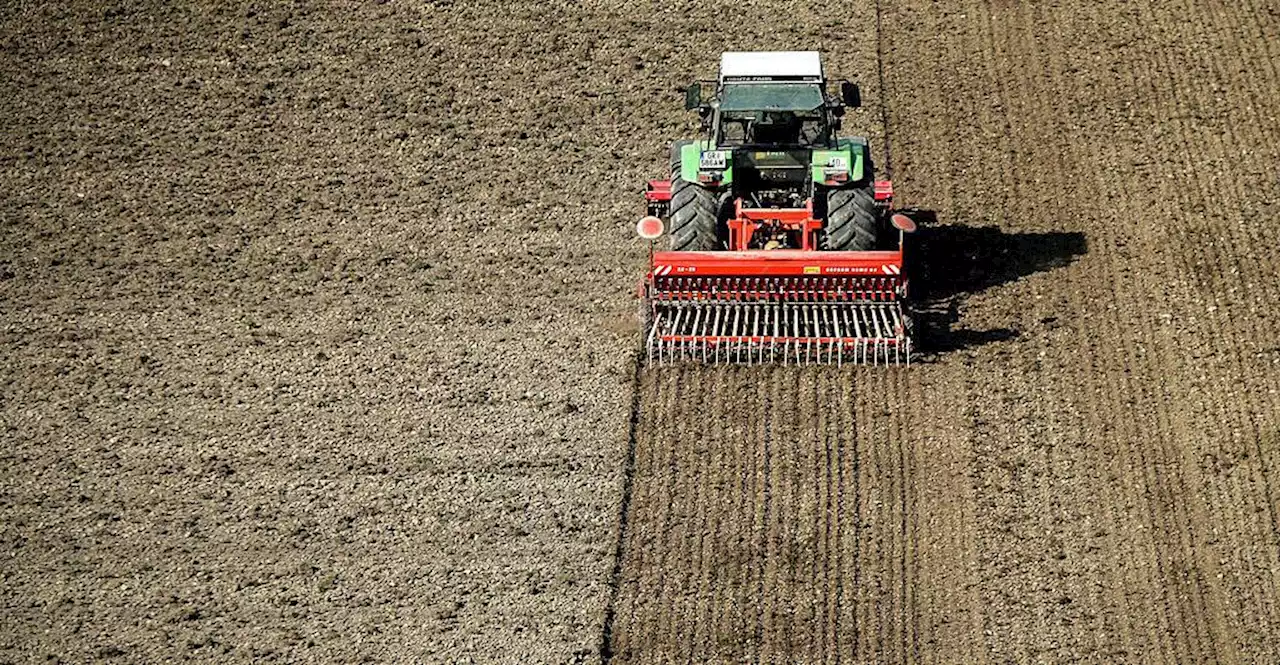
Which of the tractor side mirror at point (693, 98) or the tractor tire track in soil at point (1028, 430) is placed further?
the tractor side mirror at point (693, 98)

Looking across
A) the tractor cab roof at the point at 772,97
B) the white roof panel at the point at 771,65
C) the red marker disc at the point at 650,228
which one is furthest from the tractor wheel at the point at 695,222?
the white roof panel at the point at 771,65

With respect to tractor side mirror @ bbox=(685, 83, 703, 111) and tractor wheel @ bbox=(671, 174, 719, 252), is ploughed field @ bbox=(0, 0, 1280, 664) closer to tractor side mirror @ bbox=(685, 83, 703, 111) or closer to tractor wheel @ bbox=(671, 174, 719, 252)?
tractor wheel @ bbox=(671, 174, 719, 252)

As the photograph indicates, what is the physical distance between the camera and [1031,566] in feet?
54.2

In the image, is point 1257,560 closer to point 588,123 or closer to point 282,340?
point 282,340

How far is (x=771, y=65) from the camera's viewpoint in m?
21.1

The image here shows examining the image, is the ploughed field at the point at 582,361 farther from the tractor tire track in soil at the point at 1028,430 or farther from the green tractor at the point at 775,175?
the green tractor at the point at 775,175

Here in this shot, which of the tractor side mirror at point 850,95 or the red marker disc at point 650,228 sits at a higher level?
the tractor side mirror at point 850,95

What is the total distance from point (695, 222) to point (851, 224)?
1.33 metres

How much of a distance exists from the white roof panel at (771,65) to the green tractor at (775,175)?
28mm

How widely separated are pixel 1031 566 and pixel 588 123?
972cm

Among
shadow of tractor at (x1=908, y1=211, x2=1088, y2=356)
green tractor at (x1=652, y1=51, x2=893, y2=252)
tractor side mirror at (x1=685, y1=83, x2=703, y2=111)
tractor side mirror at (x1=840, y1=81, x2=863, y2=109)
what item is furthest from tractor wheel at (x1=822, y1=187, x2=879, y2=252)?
tractor side mirror at (x1=685, y1=83, x2=703, y2=111)

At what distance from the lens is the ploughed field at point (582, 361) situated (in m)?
16.2

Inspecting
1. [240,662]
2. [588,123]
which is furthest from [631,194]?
[240,662]

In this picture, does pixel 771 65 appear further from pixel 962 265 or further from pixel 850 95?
pixel 962 265
